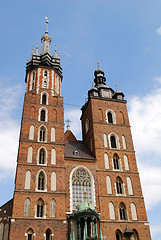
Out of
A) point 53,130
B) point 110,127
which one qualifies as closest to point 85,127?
point 110,127

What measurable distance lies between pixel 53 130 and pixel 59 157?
3574 mm

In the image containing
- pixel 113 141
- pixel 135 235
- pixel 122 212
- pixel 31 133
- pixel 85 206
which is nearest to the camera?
pixel 85 206

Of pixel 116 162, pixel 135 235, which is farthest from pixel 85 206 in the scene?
pixel 116 162

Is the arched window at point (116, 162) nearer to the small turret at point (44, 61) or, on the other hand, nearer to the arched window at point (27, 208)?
the arched window at point (27, 208)

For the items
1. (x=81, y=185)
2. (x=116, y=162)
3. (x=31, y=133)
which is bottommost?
(x=81, y=185)

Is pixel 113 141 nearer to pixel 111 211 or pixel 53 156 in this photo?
pixel 53 156

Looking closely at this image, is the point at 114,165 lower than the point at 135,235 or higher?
higher

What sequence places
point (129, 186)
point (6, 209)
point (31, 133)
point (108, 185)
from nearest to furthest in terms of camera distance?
point (6, 209)
point (108, 185)
point (129, 186)
point (31, 133)

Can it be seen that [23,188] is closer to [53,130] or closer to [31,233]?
[31,233]

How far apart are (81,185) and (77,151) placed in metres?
4.13

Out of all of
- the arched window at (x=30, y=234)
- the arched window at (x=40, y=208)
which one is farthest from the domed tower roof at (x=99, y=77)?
the arched window at (x=30, y=234)

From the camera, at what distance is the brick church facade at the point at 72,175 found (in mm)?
23500

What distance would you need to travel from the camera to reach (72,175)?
27078 millimetres

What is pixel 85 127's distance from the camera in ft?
115
